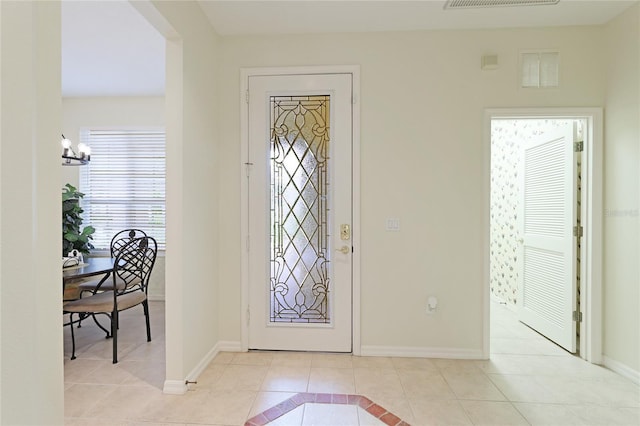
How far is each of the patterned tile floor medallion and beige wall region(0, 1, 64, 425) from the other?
3.70 ft

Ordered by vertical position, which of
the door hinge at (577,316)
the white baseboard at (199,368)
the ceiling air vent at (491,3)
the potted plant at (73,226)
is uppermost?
the ceiling air vent at (491,3)

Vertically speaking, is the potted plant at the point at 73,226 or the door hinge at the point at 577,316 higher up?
the potted plant at the point at 73,226

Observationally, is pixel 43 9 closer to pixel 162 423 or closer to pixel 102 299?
pixel 162 423

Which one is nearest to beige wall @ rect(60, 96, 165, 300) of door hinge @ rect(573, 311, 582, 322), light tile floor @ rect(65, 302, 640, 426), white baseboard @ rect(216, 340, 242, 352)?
light tile floor @ rect(65, 302, 640, 426)

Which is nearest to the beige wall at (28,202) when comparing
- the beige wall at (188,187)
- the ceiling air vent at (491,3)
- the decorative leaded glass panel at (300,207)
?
the beige wall at (188,187)

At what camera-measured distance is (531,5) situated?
2402mm

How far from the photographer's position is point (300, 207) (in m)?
2.84

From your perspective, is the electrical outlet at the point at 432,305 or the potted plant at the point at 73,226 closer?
the electrical outlet at the point at 432,305

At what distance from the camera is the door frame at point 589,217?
2.65 metres

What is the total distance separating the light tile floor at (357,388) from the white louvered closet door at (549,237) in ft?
1.12

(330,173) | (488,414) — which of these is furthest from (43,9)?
(488,414)

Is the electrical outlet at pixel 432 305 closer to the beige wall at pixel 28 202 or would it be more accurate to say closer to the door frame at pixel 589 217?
the door frame at pixel 589 217

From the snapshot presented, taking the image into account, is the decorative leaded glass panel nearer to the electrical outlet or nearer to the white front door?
the white front door

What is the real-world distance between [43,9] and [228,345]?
2.59m
